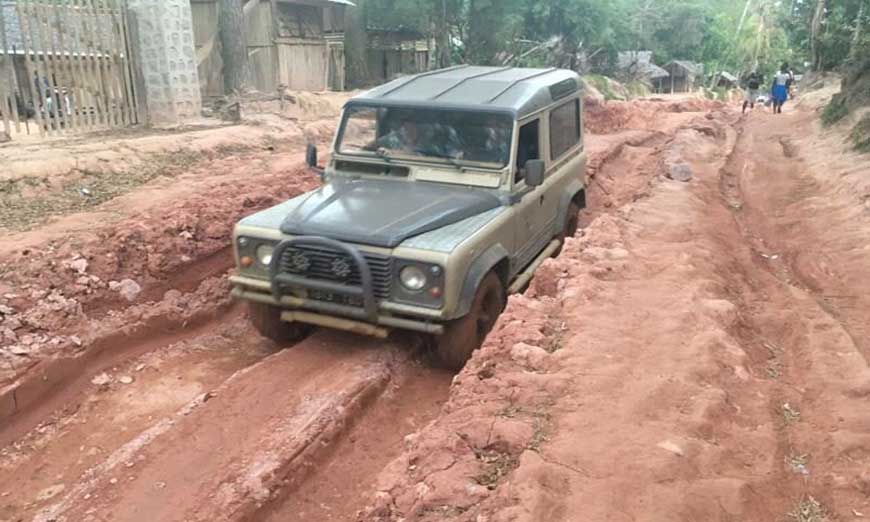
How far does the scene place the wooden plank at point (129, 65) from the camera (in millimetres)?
11150

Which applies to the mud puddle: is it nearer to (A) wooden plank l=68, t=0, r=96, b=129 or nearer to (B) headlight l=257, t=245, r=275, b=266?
(B) headlight l=257, t=245, r=275, b=266

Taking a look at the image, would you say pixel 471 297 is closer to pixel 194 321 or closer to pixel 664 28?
pixel 194 321

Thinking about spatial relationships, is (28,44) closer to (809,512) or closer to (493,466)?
(493,466)

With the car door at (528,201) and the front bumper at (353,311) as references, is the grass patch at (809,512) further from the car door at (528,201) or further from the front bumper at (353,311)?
the car door at (528,201)

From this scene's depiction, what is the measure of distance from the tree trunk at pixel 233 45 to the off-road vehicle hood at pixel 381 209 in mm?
9094

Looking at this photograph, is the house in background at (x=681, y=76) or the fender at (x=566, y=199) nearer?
the fender at (x=566, y=199)

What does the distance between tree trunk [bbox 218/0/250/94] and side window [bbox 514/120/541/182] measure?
932 centimetres

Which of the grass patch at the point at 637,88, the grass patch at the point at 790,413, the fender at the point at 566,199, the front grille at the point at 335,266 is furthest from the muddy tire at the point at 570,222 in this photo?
the grass patch at the point at 637,88

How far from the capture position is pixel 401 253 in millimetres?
4902

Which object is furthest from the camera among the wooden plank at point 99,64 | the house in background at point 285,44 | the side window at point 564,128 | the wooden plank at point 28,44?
the house in background at point 285,44

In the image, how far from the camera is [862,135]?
1160 cm

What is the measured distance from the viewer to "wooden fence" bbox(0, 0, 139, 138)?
9.74 meters

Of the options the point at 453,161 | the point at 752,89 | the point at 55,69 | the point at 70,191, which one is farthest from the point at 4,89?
the point at 752,89

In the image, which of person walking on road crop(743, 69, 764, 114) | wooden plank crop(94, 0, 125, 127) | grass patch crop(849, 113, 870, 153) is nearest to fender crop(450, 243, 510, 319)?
wooden plank crop(94, 0, 125, 127)
